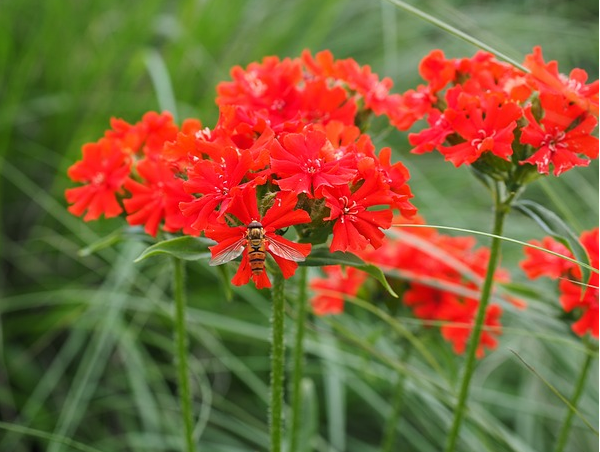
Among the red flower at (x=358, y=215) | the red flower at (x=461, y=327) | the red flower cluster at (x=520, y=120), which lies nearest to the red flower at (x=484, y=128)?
the red flower cluster at (x=520, y=120)

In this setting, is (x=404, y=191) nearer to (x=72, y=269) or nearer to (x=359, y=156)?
(x=359, y=156)

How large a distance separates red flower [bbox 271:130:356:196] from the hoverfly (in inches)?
1.6

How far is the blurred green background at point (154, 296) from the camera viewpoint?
1510 mm

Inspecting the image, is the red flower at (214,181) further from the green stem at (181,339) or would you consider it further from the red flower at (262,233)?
the green stem at (181,339)

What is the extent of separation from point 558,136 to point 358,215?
0.23m

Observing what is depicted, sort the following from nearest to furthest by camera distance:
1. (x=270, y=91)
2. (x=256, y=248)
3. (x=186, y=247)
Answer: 1. (x=256, y=248)
2. (x=186, y=247)
3. (x=270, y=91)

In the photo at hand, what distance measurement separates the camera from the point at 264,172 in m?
0.69

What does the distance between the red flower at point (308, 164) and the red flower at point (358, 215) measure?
1cm

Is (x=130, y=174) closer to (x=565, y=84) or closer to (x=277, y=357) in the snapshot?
(x=277, y=357)

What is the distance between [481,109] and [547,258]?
0.25 metres

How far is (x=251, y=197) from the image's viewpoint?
0.67m

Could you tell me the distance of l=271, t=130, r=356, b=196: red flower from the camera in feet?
2.20

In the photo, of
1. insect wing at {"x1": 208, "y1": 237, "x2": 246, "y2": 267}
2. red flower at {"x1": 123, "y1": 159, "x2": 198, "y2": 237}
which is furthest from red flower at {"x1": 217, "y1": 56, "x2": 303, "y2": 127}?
insect wing at {"x1": 208, "y1": 237, "x2": 246, "y2": 267}

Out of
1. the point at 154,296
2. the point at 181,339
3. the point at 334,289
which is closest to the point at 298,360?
the point at 181,339
